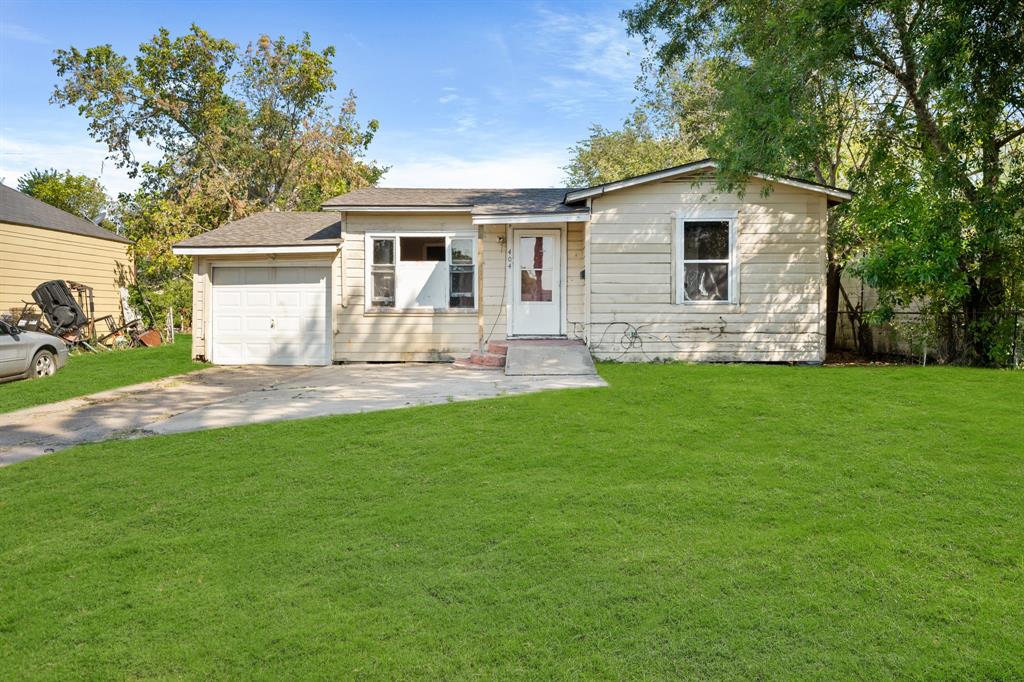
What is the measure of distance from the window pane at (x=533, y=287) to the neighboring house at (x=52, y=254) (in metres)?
13.3

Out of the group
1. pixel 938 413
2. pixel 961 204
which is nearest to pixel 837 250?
pixel 961 204

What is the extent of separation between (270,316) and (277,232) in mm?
1982

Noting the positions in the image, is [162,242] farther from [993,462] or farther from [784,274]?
[993,462]

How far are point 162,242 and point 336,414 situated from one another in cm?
1871

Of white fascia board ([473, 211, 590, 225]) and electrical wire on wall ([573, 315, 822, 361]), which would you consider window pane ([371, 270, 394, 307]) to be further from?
electrical wire on wall ([573, 315, 822, 361])

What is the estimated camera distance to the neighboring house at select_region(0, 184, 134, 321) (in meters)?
17.5

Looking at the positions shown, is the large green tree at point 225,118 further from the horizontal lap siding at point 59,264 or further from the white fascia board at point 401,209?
the white fascia board at point 401,209

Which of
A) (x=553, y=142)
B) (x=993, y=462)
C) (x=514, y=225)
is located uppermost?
(x=553, y=142)

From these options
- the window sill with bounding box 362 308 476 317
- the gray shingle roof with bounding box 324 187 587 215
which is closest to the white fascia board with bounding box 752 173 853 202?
the gray shingle roof with bounding box 324 187 587 215

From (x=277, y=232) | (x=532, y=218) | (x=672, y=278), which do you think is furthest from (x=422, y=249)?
(x=672, y=278)

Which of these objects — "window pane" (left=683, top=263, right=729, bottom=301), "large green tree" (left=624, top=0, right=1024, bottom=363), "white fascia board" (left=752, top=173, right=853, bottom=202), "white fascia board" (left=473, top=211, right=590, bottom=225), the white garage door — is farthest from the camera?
the white garage door

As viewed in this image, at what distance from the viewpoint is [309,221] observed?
16.5 metres

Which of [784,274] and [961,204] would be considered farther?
[784,274]

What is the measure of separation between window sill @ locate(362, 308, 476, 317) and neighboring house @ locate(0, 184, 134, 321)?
10.3 metres
